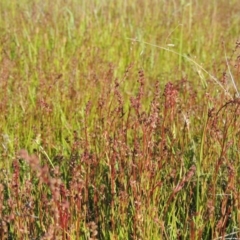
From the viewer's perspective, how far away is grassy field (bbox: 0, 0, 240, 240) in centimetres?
156

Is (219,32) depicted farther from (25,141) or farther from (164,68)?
(25,141)

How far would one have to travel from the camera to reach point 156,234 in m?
1.56

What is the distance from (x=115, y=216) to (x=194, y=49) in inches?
Result: 99.0

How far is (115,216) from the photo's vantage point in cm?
165

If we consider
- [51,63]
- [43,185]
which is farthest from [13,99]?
[43,185]

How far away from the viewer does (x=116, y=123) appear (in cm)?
219

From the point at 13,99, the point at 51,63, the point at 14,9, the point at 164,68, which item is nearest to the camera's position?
the point at 13,99

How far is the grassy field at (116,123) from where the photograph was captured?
1.56m

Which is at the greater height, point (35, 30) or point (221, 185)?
point (35, 30)

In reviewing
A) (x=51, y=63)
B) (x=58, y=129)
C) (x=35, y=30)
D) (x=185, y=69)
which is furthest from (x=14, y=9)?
(x=58, y=129)

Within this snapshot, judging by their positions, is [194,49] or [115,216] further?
[194,49]

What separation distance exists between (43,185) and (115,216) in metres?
0.33

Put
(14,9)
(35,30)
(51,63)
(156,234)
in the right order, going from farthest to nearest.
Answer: (14,9) < (35,30) < (51,63) < (156,234)

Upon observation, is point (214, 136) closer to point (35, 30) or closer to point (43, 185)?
point (43, 185)
